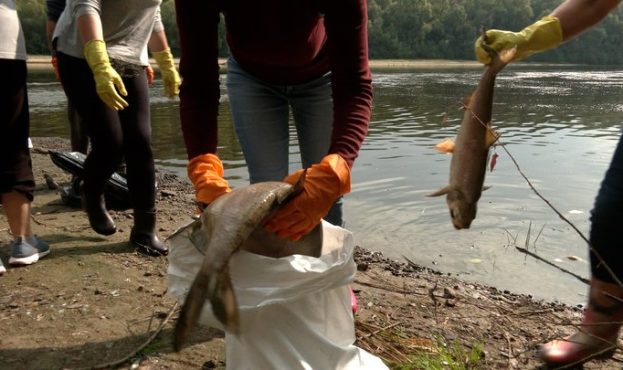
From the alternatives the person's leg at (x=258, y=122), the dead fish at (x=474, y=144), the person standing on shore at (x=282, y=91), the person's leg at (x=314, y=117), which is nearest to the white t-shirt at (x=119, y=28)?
the person standing on shore at (x=282, y=91)

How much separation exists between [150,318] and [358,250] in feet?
8.13

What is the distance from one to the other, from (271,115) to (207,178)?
2.30 feet

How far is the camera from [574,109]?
18.4 meters

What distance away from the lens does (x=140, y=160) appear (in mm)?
3977

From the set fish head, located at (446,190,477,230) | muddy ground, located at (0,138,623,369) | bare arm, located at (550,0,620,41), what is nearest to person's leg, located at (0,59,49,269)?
muddy ground, located at (0,138,623,369)

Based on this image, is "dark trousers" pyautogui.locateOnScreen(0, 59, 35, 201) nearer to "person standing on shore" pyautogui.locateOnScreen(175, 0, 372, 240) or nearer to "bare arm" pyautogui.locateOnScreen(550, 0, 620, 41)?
"person standing on shore" pyautogui.locateOnScreen(175, 0, 372, 240)

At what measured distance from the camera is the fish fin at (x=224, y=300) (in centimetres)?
180

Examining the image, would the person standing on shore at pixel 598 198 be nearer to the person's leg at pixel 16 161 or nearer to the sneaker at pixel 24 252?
the person's leg at pixel 16 161

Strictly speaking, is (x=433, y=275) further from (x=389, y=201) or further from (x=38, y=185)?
(x=38, y=185)

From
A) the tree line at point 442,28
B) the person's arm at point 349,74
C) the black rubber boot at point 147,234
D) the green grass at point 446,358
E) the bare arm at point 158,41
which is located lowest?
the green grass at point 446,358

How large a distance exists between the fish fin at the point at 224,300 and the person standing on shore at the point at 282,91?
0.39 m

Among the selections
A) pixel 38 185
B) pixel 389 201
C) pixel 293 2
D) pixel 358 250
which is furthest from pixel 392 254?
pixel 38 185

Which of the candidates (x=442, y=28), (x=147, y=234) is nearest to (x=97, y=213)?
(x=147, y=234)

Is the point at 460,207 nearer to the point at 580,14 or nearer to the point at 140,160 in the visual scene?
the point at 580,14
